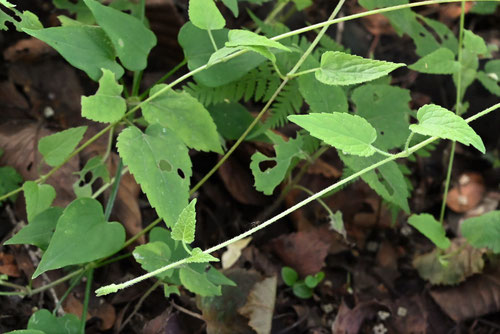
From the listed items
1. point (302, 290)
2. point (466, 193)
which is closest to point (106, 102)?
point (302, 290)

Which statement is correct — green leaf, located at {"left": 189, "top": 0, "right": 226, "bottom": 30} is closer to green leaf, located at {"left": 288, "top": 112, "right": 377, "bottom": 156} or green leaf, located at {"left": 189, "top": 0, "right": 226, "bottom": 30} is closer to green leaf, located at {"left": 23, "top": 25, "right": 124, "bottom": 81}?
green leaf, located at {"left": 23, "top": 25, "right": 124, "bottom": 81}

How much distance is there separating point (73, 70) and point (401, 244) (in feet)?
4.79

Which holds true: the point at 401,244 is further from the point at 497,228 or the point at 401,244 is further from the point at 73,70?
the point at 73,70

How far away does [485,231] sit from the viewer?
1697 millimetres

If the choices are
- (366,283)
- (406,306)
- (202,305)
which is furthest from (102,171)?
(406,306)

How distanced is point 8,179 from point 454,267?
61.8 inches

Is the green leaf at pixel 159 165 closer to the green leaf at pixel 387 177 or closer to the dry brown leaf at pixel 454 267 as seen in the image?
the green leaf at pixel 387 177

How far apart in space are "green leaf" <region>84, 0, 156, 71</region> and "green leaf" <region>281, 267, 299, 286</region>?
2.84 ft

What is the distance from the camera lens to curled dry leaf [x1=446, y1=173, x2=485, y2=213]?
2.31 metres

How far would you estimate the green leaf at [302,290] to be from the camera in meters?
1.91

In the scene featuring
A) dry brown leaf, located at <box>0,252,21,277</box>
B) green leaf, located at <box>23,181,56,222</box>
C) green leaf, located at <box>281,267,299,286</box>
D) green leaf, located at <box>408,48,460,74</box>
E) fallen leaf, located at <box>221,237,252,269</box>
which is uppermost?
green leaf, located at <box>408,48,460,74</box>

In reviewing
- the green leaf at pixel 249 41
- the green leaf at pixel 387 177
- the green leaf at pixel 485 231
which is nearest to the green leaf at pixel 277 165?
the green leaf at pixel 387 177

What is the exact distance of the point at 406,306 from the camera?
1993 mm

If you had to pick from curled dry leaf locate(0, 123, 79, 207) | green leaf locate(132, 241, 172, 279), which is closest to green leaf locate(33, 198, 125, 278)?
green leaf locate(132, 241, 172, 279)
